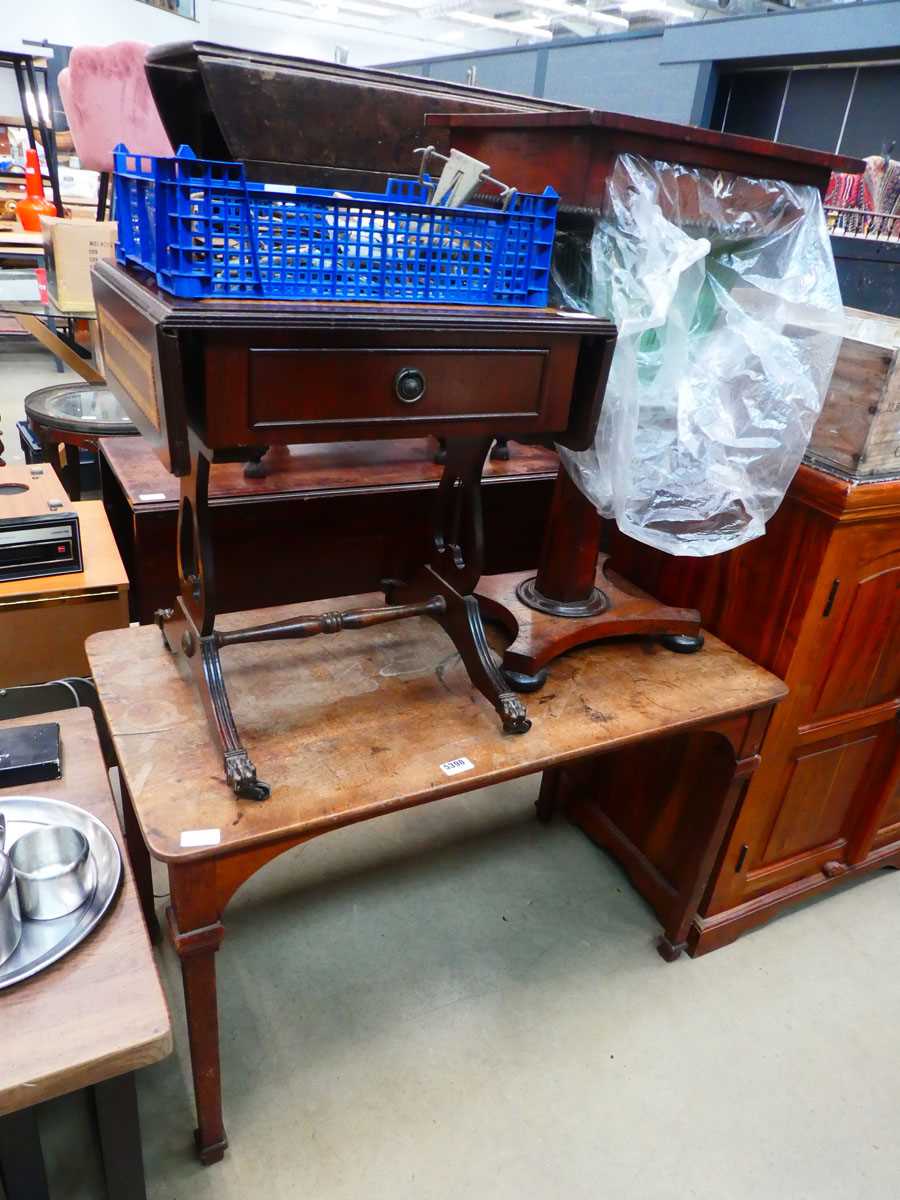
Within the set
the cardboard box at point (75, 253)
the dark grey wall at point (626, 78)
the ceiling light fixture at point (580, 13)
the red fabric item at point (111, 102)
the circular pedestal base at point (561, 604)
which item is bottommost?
the circular pedestal base at point (561, 604)

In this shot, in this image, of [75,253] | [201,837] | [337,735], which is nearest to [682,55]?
[75,253]

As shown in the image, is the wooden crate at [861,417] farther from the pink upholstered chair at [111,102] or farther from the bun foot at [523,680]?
the pink upholstered chair at [111,102]

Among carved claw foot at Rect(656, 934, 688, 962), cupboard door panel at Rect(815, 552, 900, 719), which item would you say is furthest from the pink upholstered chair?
carved claw foot at Rect(656, 934, 688, 962)

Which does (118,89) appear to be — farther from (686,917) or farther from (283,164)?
(686,917)

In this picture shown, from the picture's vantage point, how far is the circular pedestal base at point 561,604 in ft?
4.69

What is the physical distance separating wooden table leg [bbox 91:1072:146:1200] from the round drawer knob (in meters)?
0.84

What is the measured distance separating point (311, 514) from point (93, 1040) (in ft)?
4.19

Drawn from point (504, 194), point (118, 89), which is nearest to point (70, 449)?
point (118, 89)

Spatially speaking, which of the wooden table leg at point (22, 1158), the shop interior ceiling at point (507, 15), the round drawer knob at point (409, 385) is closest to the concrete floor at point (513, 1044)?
the wooden table leg at point (22, 1158)

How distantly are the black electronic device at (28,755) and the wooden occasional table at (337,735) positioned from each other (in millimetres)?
101

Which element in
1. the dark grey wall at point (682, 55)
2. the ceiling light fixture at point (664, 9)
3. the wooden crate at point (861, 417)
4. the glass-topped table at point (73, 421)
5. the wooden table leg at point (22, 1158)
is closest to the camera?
the wooden table leg at point (22, 1158)

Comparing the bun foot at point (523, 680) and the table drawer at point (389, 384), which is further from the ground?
the table drawer at point (389, 384)

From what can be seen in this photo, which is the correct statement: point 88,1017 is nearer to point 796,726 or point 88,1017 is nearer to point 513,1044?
point 513,1044

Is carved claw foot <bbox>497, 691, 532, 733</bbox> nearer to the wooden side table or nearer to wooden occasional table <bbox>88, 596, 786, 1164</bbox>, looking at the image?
wooden occasional table <bbox>88, 596, 786, 1164</bbox>
